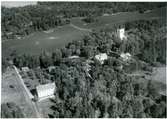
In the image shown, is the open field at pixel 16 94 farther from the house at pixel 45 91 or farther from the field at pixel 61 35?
the field at pixel 61 35

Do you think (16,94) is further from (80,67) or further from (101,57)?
(101,57)

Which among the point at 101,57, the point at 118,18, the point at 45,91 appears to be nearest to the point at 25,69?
the point at 45,91

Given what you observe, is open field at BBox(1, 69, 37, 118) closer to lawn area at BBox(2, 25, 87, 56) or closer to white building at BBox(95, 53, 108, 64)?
lawn area at BBox(2, 25, 87, 56)

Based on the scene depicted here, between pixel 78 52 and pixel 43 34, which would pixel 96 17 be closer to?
pixel 43 34

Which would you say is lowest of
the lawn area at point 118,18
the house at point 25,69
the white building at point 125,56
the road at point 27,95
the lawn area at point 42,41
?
the road at point 27,95

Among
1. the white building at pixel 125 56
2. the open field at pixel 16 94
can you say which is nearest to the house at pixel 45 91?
the open field at pixel 16 94

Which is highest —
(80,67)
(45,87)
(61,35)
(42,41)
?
(61,35)
